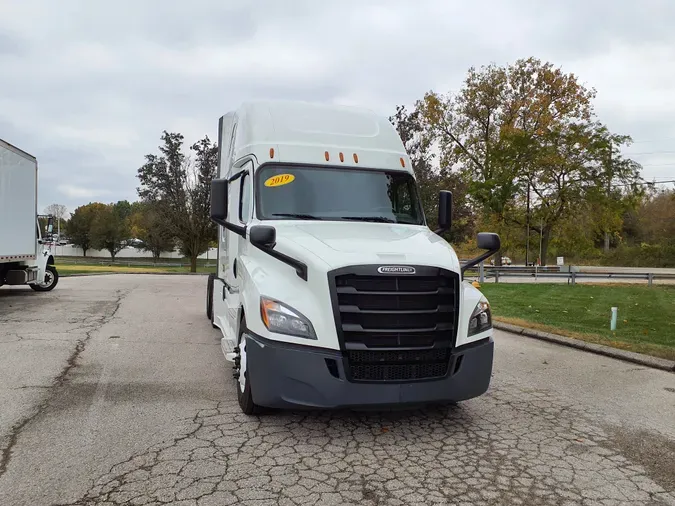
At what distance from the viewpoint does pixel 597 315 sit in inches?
480

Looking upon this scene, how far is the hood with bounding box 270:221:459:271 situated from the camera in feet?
14.4

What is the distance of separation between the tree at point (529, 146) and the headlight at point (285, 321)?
26.4 m

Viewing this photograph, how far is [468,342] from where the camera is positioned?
4.54 metres

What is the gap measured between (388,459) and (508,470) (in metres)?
0.85

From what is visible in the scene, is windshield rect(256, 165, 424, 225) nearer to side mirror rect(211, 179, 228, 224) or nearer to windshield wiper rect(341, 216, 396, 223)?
windshield wiper rect(341, 216, 396, 223)

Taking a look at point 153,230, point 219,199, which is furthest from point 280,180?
point 153,230

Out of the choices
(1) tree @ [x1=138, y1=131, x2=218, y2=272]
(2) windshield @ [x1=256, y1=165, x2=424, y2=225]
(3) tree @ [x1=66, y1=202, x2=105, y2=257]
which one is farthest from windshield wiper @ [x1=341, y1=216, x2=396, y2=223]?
(3) tree @ [x1=66, y1=202, x2=105, y2=257]

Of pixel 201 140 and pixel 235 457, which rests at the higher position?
pixel 201 140

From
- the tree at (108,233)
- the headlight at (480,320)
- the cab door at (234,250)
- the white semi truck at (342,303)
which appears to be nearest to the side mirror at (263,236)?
the white semi truck at (342,303)

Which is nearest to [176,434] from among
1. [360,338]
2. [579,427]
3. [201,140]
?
[360,338]

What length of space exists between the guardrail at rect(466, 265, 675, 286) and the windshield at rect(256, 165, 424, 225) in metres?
20.2

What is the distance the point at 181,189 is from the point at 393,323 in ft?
126

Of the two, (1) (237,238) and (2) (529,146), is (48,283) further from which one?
(2) (529,146)

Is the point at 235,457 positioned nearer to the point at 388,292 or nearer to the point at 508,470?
the point at 388,292
